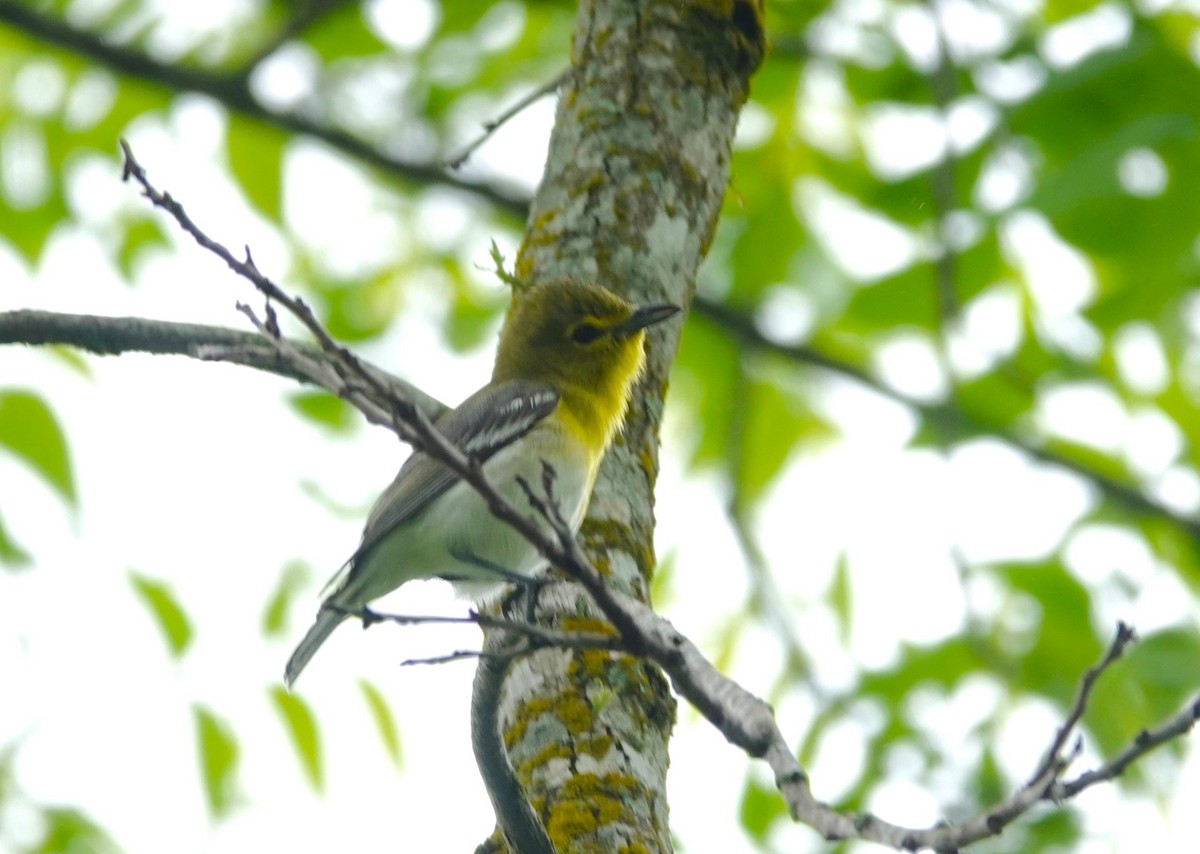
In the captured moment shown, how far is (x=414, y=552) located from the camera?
15.1 ft

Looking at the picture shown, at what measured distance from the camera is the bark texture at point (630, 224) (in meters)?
3.39

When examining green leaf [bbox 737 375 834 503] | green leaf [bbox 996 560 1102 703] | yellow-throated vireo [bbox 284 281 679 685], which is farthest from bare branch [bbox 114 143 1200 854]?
green leaf [bbox 737 375 834 503]

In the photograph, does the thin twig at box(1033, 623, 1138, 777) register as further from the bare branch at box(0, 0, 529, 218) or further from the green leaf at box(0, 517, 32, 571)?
the bare branch at box(0, 0, 529, 218)

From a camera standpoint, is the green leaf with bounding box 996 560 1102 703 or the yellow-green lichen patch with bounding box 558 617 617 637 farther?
the green leaf with bounding box 996 560 1102 703

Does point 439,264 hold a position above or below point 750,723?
above

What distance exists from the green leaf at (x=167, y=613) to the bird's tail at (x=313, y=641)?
876 mm

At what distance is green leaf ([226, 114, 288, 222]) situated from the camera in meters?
6.68

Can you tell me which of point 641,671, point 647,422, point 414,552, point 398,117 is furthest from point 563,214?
point 398,117

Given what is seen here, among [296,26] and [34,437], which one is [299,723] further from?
[296,26]

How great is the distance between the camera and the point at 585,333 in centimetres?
473

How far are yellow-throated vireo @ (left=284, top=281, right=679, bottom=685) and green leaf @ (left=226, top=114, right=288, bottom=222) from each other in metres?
2.20

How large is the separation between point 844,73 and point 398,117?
2.67 metres

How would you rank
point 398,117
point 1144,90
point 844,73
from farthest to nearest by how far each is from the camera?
point 398,117 < point 844,73 < point 1144,90

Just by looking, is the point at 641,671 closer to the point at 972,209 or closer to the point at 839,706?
the point at 839,706
